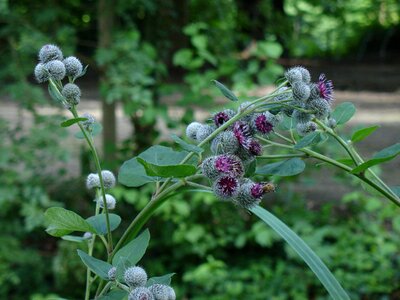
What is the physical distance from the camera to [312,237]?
10.2 feet

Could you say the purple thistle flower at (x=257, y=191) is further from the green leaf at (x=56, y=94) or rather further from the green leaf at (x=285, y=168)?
the green leaf at (x=56, y=94)

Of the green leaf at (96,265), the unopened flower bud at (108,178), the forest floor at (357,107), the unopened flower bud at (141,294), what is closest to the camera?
the unopened flower bud at (141,294)

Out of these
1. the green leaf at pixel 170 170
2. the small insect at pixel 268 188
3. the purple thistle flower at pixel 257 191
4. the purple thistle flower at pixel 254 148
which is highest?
the purple thistle flower at pixel 254 148

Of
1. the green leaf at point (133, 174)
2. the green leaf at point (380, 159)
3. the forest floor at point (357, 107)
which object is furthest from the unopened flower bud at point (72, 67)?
the forest floor at point (357, 107)

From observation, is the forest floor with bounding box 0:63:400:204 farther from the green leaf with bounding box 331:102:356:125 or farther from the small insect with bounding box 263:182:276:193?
the small insect with bounding box 263:182:276:193

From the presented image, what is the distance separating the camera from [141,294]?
551 mm

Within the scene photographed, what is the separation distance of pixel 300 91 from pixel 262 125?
2.5 inches

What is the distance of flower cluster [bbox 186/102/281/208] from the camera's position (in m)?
0.61

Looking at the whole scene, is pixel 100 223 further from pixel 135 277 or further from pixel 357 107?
pixel 357 107

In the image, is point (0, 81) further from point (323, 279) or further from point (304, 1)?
point (323, 279)

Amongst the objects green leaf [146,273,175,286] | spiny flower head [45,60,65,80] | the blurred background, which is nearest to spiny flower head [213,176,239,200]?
green leaf [146,273,175,286]

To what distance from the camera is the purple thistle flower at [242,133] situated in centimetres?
63

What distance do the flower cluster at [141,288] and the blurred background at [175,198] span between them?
200 centimetres

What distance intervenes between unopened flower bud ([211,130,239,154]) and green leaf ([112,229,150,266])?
13 cm
